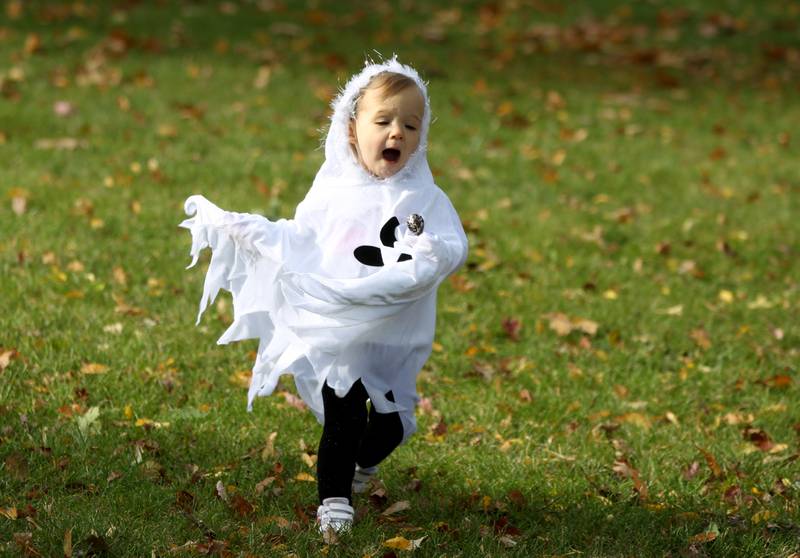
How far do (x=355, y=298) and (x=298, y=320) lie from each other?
33 cm

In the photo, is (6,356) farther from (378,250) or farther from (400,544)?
(400,544)

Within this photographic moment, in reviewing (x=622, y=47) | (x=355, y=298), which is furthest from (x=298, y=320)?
(x=622, y=47)

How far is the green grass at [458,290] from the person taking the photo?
434 cm

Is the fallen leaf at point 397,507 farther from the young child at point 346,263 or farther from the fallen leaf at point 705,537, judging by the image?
the fallen leaf at point 705,537

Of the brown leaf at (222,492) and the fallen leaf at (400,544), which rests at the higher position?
the fallen leaf at (400,544)

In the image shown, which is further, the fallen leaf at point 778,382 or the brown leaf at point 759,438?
the fallen leaf at point 778,382

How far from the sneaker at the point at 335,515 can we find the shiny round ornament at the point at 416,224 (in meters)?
0.98

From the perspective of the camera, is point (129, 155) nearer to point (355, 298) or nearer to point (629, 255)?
point (629, 255)

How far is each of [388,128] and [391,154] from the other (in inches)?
3.7

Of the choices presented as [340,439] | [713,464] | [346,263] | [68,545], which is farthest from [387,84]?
[713,464]

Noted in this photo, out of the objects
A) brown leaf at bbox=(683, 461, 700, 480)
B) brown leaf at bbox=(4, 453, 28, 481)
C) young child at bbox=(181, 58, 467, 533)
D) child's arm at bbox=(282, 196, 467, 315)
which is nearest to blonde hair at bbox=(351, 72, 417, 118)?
young child at bbox=(181, 58, 467, 533)

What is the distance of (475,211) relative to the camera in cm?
821

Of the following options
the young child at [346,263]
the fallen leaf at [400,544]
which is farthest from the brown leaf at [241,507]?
the fallen leaf at [400,544]

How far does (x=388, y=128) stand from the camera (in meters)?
3.98
